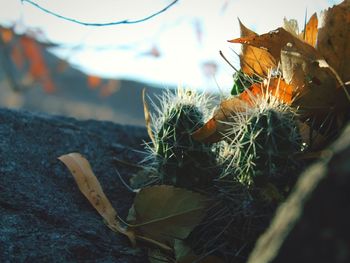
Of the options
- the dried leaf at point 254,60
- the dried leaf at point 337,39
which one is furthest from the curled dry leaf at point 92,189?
the dried leaf at point 337,39

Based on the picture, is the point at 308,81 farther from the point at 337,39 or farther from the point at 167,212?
the point at 167,212

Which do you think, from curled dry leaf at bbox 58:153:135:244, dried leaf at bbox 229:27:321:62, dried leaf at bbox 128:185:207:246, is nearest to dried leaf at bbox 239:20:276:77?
dried leaf at bbox 229:27:321:62

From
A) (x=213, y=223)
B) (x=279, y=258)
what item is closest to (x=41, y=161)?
(x=213, y=223)

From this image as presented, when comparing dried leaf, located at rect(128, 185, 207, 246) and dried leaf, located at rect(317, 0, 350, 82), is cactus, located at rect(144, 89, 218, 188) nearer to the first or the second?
dried leaf, located at rect(128, 185, 207, 246)

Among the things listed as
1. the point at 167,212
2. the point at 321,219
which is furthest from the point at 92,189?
the point at 321,219

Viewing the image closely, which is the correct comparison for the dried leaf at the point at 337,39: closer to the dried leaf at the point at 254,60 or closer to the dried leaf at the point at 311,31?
the dried leaf at the point at 311,31

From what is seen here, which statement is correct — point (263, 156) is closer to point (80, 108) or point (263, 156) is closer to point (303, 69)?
point (303, 69)

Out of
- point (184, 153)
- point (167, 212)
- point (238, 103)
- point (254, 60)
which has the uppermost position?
point (254, 60)
